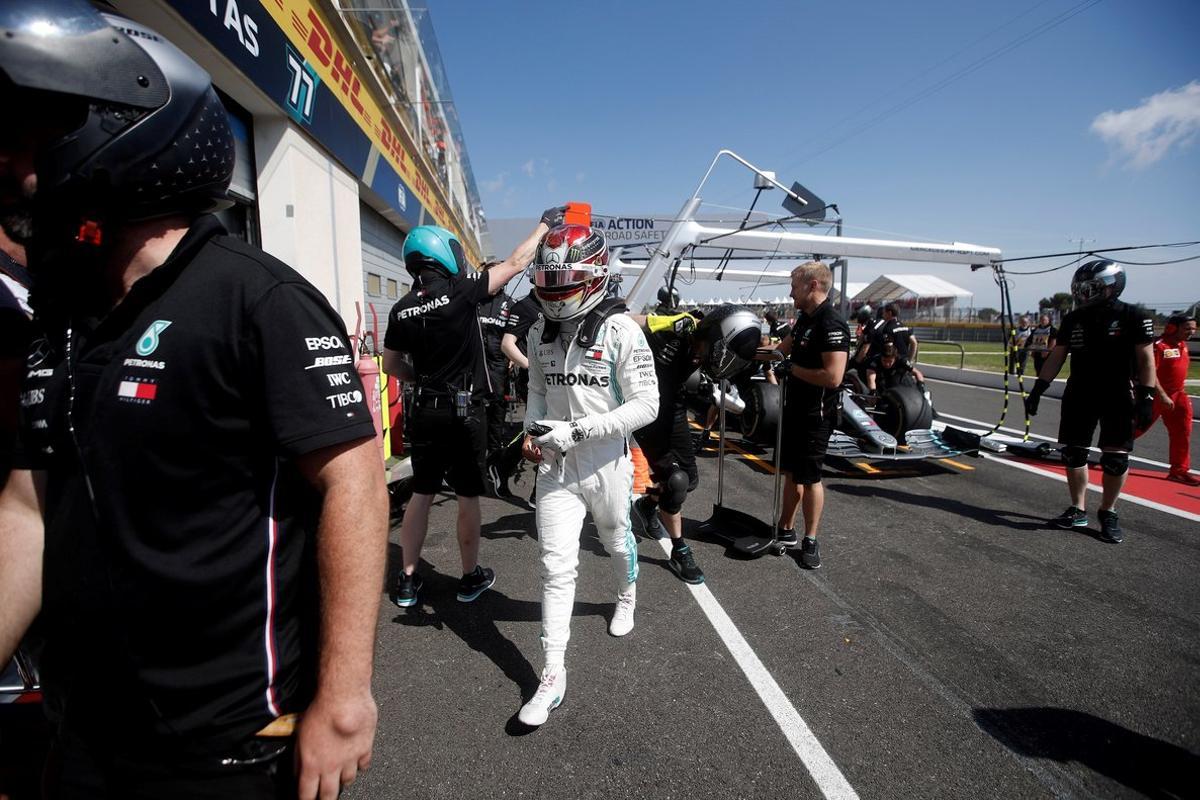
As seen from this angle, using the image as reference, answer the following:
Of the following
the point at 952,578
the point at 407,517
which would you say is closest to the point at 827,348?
the point at 952,578

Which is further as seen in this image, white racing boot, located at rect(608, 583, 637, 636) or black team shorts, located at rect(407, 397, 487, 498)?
black team shorts, located at rect(407, 397, 487, 498)

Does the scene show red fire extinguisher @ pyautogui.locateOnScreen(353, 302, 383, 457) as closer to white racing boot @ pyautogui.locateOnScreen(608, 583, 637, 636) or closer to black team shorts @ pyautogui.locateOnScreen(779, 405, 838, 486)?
white racing boot @ pyautogui.locateOnScreen(608, 583, 637, 636)

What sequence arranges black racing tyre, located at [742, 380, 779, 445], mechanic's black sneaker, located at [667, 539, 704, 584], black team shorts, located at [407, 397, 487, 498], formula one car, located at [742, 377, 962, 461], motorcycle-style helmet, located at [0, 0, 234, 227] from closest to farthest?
motorcycle-style helmet, located at [0, 0, 234, 227] < black team shorts, located at [407, 397, 487, 498] < mechanic's black sneaker, located at [667, 539, 704, 584] < formula one car, located at [742, 377, 962, 461] < black racing tyre, located at [742, 380, 779, 445]

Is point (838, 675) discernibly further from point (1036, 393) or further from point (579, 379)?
point (1036, 393)

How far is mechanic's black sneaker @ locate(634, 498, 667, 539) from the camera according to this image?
14.3 feet

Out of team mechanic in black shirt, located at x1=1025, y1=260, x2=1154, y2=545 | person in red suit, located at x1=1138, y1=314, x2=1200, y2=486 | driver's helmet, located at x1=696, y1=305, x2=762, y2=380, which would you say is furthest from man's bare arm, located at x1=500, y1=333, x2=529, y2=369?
person in red suit, located at x1=1138, y1=314, x2=1200, y2=486

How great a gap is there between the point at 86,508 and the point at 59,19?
0.83 meters

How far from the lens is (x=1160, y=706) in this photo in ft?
A: 7.92

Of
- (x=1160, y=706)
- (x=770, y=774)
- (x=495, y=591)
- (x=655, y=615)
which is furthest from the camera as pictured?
(x=495, y=591)

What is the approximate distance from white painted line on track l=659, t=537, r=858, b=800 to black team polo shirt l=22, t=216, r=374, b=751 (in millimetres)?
2008

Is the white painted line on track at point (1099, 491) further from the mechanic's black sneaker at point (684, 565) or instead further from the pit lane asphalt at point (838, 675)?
the mechanic's black sneaker at point (684, 565)

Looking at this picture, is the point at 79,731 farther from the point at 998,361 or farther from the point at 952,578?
the point at 998,361

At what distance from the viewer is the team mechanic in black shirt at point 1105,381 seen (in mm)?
4184

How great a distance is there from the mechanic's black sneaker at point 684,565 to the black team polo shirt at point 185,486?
2.93 m
